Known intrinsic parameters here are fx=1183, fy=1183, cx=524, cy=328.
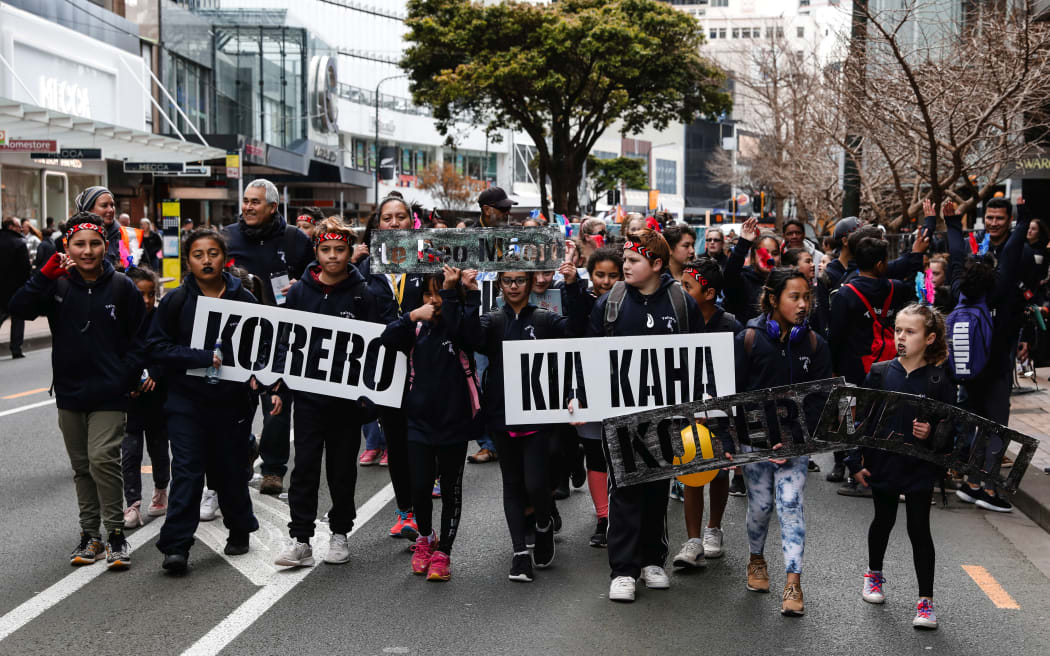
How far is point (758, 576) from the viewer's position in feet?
20.5

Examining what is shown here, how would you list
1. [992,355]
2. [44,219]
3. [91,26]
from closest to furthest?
[992,355] < [44,219] < [91,26]

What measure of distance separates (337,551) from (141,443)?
181cm

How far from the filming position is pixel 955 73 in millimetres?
14508

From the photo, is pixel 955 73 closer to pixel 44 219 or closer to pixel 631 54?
pixel 631 54

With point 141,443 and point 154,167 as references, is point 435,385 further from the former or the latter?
point 154,167

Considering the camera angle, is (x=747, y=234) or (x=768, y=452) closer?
(x=768, y=452)

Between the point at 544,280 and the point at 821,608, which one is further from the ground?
the point at 544,280

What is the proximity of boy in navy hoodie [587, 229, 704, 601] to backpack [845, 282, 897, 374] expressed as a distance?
Result: 235cm

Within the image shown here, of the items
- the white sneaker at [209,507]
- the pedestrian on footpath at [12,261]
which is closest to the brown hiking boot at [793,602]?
the white sneaker at [209,507]

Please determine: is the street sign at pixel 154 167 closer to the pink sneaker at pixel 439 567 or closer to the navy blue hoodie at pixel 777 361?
the pink sneaker at pixel 439 567

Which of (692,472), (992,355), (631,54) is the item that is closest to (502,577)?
(692,472)

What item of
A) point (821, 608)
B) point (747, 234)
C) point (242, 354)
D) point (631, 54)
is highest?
point (631, 54)

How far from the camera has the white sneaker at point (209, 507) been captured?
25.1 ft

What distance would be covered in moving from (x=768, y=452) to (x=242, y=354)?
9.57ft
